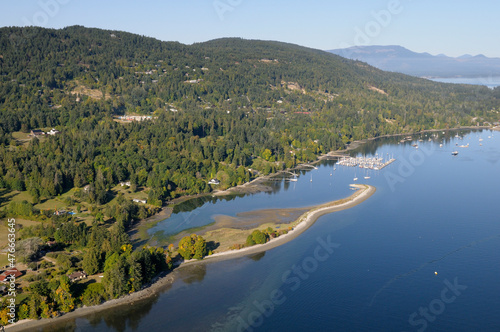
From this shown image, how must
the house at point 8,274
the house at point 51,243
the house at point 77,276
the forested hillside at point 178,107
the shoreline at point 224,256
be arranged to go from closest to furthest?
the shoreline at point 224,256
the house at point 8,274
the house at point 77,276
the house at point 51,243
the forested hillside at point 178,107

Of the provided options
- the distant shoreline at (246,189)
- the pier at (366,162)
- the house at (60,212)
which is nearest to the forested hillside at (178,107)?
the distant shoreline at (246,189)

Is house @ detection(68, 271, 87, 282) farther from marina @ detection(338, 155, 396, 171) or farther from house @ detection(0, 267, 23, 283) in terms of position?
marina @ detection(338, 155, 396, 171)

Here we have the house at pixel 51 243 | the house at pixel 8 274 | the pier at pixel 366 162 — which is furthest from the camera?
the pier at pixel 366 162

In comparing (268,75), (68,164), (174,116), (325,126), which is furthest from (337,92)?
(68,164)

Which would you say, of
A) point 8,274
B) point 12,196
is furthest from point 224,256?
point 12,196

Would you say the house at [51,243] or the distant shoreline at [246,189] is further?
the distant shoreline at [246,189]

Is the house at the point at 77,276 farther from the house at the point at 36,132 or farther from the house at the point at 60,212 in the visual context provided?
the house at the point at 36,132

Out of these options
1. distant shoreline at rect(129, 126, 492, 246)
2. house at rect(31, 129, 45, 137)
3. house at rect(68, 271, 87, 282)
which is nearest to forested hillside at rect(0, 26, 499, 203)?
distant shoreline at rect(129, 126, 492, 246)
